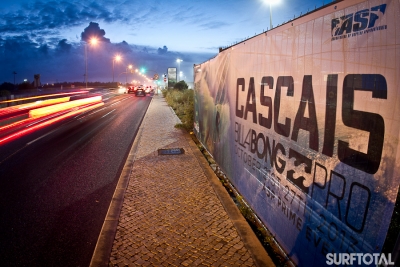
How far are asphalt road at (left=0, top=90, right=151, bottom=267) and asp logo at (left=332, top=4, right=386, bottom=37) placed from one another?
3862 mm

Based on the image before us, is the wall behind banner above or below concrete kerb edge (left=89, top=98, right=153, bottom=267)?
above

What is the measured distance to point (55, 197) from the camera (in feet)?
19.2

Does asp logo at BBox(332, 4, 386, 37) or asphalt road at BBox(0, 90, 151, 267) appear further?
asphalt road at BBox(0, 90, 151, 267)

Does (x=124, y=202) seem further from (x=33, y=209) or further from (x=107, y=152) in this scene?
(x=107, y=152)

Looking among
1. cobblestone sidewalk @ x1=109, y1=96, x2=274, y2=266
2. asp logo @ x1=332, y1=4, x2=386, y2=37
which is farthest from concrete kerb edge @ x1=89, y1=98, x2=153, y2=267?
asp logo @ x1=332, y1=4, x2=386, y2=37

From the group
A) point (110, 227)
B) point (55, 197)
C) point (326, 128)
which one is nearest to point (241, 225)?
point (110, 227)

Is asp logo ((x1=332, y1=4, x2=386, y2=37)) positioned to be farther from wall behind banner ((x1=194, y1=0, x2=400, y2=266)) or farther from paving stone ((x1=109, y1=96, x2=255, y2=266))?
paving stone ((x1=109, y1=96, x2=255, y2=266))

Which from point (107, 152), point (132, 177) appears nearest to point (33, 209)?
point (132, 177)

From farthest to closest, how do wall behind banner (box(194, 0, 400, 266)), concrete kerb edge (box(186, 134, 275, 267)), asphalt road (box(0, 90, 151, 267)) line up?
asphalt road (box(0, 90, 151, 267)) < concrete kerb edge (box(186, 134, 275, 267)) < wall behind banner (box(194, 0, 400, 266))

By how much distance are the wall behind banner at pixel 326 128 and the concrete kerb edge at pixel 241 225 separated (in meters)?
0.27

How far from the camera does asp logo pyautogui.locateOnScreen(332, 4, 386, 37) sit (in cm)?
227

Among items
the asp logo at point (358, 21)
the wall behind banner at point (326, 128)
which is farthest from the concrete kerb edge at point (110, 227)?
the asp logo at point (358, 21)

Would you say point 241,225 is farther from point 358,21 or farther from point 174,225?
point 358,21

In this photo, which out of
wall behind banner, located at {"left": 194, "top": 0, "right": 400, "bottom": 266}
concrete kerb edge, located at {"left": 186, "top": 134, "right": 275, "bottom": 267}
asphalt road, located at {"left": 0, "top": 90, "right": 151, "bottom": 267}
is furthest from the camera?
asphalt road, located at {"left": 0, "top": 90, "right": 151, "bottom": 267}
